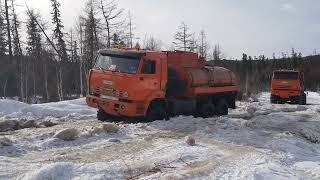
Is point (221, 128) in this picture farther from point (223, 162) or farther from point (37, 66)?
point (37, 66)

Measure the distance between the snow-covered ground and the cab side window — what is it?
181cm

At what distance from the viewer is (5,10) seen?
46.2 meters

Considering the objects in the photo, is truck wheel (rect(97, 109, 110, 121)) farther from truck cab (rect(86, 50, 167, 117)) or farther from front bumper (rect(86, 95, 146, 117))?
front bumper (rect(86, 95, 146, 117))

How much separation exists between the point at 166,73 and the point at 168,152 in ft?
23.0

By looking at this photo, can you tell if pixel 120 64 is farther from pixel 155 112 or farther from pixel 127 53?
pixel 155 112

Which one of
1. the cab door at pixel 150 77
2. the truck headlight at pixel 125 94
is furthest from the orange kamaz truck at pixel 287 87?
the truck headlight at pixel 125 94

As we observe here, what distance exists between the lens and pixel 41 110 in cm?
2112

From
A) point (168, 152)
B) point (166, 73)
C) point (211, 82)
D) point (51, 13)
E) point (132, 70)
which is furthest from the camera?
point (51, 13)

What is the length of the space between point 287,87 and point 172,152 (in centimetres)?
2409

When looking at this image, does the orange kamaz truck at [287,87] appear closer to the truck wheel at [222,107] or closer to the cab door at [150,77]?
the truck wheel at [222,107]

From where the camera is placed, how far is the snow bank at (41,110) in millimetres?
20359

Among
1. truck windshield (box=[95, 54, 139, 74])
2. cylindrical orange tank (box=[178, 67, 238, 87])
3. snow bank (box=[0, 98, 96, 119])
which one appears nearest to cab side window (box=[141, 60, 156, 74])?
truck windshield (box=[95, 54, 139, 74])

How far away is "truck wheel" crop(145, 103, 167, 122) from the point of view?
17.7 meters

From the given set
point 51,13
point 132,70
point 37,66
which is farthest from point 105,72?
point 37,66
